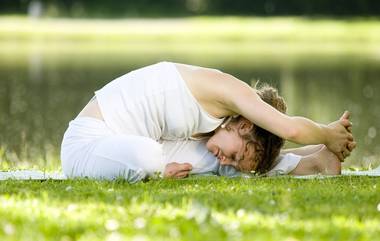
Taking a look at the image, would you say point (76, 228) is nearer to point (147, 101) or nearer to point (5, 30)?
point (147, 101)

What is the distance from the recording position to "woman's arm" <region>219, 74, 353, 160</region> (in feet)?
20.3

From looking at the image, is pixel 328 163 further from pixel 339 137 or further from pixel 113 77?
pixel 113 77

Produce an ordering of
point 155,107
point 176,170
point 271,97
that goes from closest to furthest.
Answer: point 176,170, point 155,107, point 271,97

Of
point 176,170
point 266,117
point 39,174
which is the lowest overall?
point 39,174

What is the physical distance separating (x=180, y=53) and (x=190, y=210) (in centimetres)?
3239

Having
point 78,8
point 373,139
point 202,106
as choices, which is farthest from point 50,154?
point 78,8

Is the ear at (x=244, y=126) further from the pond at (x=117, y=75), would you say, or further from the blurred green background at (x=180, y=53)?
the pond at (x=117, y=75)

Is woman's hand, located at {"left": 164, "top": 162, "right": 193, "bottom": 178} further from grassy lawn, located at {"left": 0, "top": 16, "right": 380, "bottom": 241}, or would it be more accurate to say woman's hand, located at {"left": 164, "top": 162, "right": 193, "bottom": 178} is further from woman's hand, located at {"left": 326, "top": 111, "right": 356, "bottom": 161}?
woman's hand, located at {"left": 326, "top": 111, "right": 356, "bottom": 161}

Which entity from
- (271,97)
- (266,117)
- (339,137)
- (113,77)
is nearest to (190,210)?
(266,117)

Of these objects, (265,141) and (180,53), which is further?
(180,53)

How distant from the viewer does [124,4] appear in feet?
212

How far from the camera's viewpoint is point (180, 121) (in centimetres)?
645

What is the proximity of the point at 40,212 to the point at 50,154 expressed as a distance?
27.1ft

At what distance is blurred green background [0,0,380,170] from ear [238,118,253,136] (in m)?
2.17
